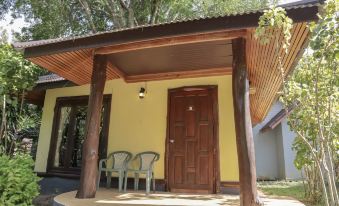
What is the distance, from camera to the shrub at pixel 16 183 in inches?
151

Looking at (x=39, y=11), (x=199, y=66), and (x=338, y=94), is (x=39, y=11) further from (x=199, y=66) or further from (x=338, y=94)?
(x=338, y=94)

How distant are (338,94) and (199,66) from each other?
3.26 meters

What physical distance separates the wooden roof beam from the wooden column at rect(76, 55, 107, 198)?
0.37 meters

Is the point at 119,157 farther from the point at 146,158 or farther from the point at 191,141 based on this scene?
the point at 191,141

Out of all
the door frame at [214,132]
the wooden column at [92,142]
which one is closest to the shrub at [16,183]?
the wooden column at [92,142]

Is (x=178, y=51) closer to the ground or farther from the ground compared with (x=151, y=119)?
farther from the ground

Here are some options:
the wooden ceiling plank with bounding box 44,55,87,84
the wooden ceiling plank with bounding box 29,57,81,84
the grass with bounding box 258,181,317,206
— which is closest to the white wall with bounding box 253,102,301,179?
the grass with bounding box 258,181,317,206

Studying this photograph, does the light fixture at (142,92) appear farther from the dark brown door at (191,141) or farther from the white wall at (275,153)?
the white wall at (275,153)

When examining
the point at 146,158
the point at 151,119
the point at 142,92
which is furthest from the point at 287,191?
the point at 142,92

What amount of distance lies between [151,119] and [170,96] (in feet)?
2.23

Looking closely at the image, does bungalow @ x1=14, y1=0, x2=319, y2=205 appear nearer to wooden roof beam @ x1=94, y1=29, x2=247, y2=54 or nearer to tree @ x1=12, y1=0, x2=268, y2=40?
wooden roof beam @ x1=94, y1=29, x2=247, y2=54

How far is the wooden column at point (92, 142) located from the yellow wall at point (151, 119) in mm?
1942

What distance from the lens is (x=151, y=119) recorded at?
265 inches

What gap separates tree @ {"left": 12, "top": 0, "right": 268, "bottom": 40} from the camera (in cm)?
1275
